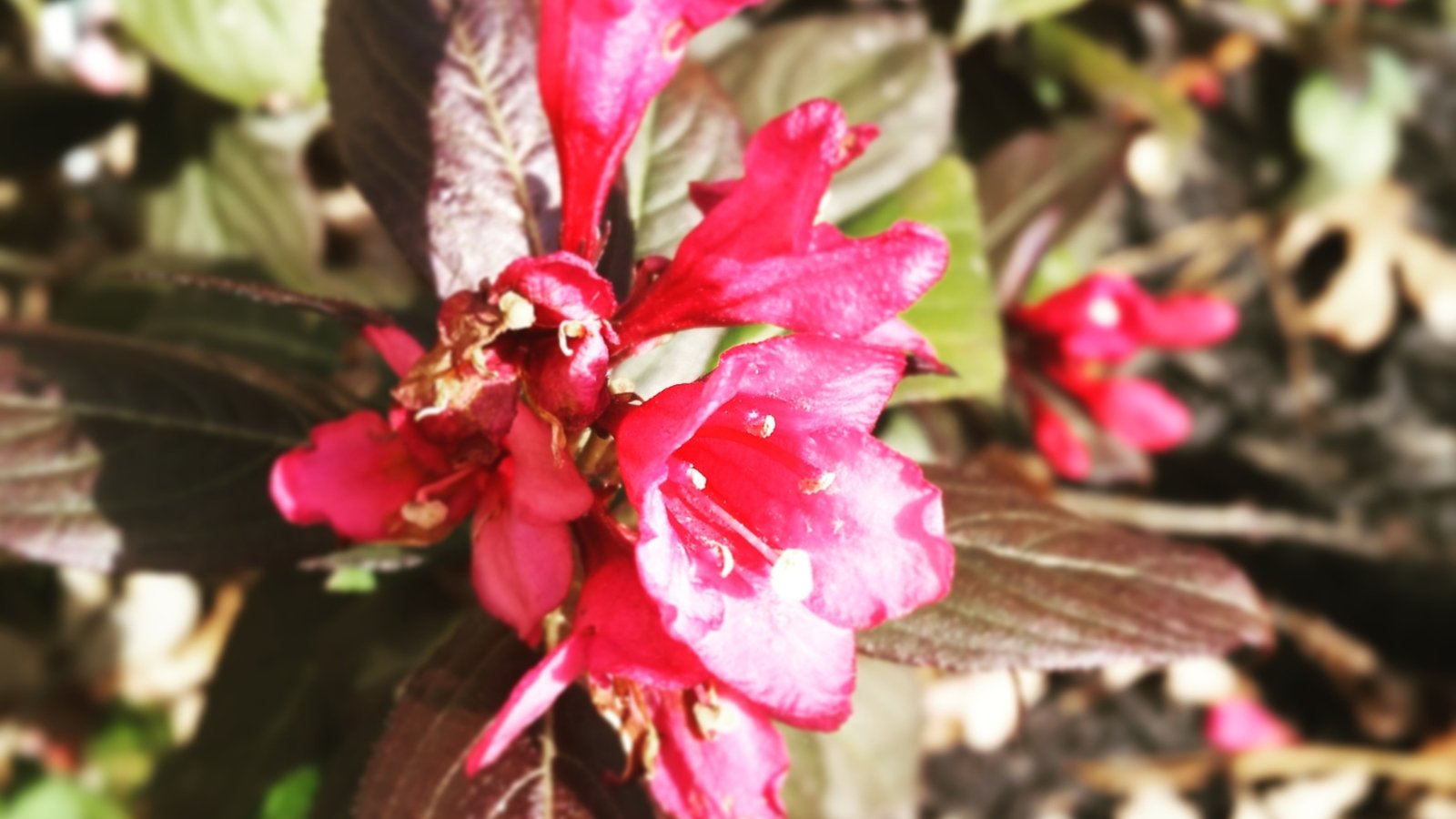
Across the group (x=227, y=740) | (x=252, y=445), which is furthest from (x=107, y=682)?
(x=252, y=445)

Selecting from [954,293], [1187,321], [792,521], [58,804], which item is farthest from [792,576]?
[58,804]

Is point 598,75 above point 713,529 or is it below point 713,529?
above

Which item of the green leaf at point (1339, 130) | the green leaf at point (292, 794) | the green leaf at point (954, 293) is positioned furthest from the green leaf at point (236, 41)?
the green leaf at point (1339, 130)

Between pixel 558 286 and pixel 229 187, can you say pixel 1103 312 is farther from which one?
pixel 229 187

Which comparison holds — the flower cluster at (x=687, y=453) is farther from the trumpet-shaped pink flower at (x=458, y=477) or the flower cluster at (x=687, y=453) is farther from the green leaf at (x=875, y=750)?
the green leaf at (x=875, y=750)

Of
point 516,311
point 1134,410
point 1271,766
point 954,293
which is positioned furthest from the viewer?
point 1271,766

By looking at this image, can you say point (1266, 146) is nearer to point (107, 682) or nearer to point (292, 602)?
point (292, 602)
